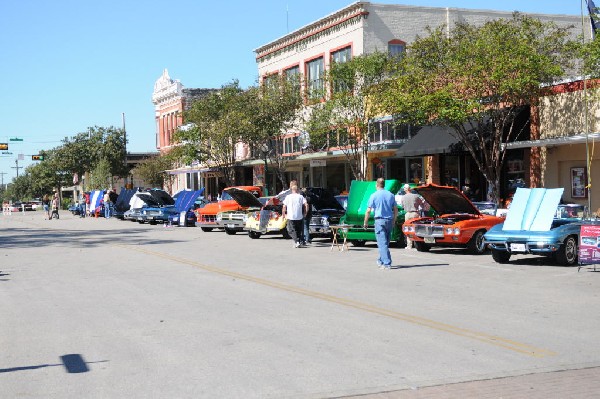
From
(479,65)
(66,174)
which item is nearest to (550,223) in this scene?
(479,65)

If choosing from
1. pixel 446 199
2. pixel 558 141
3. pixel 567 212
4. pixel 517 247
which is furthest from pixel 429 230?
pixel 558 141

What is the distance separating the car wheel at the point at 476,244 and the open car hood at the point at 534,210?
2127 millimetres

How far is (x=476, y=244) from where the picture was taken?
64.1 ft

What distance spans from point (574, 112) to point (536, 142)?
2227 millimetres

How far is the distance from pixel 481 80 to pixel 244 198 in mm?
9265

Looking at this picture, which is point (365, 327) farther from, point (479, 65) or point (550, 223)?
point (479, 65)

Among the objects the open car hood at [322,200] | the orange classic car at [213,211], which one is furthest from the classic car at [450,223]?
the orange classic car at [213,211]

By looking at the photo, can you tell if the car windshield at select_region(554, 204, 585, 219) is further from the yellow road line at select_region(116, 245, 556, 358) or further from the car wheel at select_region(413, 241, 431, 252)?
A: the yellow road line at select_region(116, 245, 556, 358)

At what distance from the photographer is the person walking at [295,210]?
21.8m

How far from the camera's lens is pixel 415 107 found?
92.1ft

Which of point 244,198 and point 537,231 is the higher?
point 244,198

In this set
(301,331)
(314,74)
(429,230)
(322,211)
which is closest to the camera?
(301,331)

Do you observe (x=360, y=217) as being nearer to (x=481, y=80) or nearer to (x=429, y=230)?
(x=429, y=230)

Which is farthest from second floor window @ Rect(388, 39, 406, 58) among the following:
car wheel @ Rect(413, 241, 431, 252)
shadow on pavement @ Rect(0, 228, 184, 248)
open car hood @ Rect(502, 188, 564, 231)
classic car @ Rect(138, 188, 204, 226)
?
open car hood @ Rect(502, 188, 564, 231)
